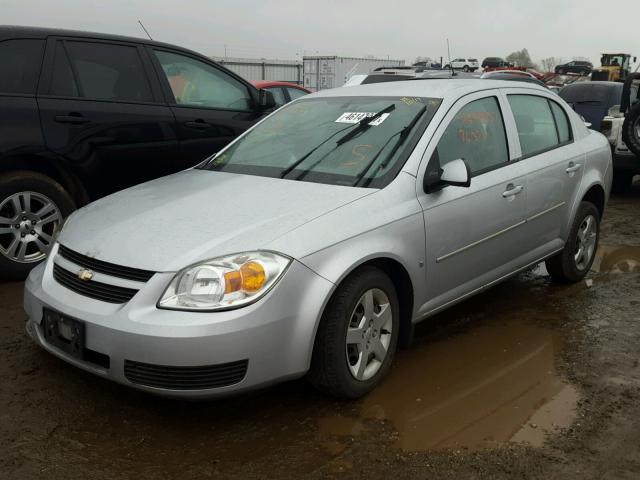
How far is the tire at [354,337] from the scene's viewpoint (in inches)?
121

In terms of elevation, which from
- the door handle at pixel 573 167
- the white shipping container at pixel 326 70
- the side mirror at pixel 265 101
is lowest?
the door handle at pixel 573 167

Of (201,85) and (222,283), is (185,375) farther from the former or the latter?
(201,85)

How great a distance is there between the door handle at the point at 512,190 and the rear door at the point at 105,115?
2.87 metres

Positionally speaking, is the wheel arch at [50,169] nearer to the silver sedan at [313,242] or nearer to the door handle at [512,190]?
the silver sedan at [313,242]

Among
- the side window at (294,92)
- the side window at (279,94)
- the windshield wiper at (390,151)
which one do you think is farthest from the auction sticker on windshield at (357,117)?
the side window at (294,92)

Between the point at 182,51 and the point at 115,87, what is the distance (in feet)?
2.64

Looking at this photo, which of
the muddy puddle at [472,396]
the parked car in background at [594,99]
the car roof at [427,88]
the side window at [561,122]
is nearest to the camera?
the muddy puddle at [472,396]

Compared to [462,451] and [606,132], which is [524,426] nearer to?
[462,451]

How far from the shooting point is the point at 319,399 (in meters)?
3.38

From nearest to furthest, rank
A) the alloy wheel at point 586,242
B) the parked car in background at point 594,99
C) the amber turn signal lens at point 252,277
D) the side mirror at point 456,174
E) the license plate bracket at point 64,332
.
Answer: the amber turn signal lens at point 252,277
the license plate bracket at point 64,332
the side mirror at point 456,174
the alloy wheel at point 586,242
the parked car in background at point 594,99

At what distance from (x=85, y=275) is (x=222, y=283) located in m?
0.69

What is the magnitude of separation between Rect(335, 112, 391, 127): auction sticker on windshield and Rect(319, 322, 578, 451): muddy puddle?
4.54 feet

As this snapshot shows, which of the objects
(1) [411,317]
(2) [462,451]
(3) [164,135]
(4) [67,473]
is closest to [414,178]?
(1) [411,317]

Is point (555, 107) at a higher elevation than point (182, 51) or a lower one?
lower
